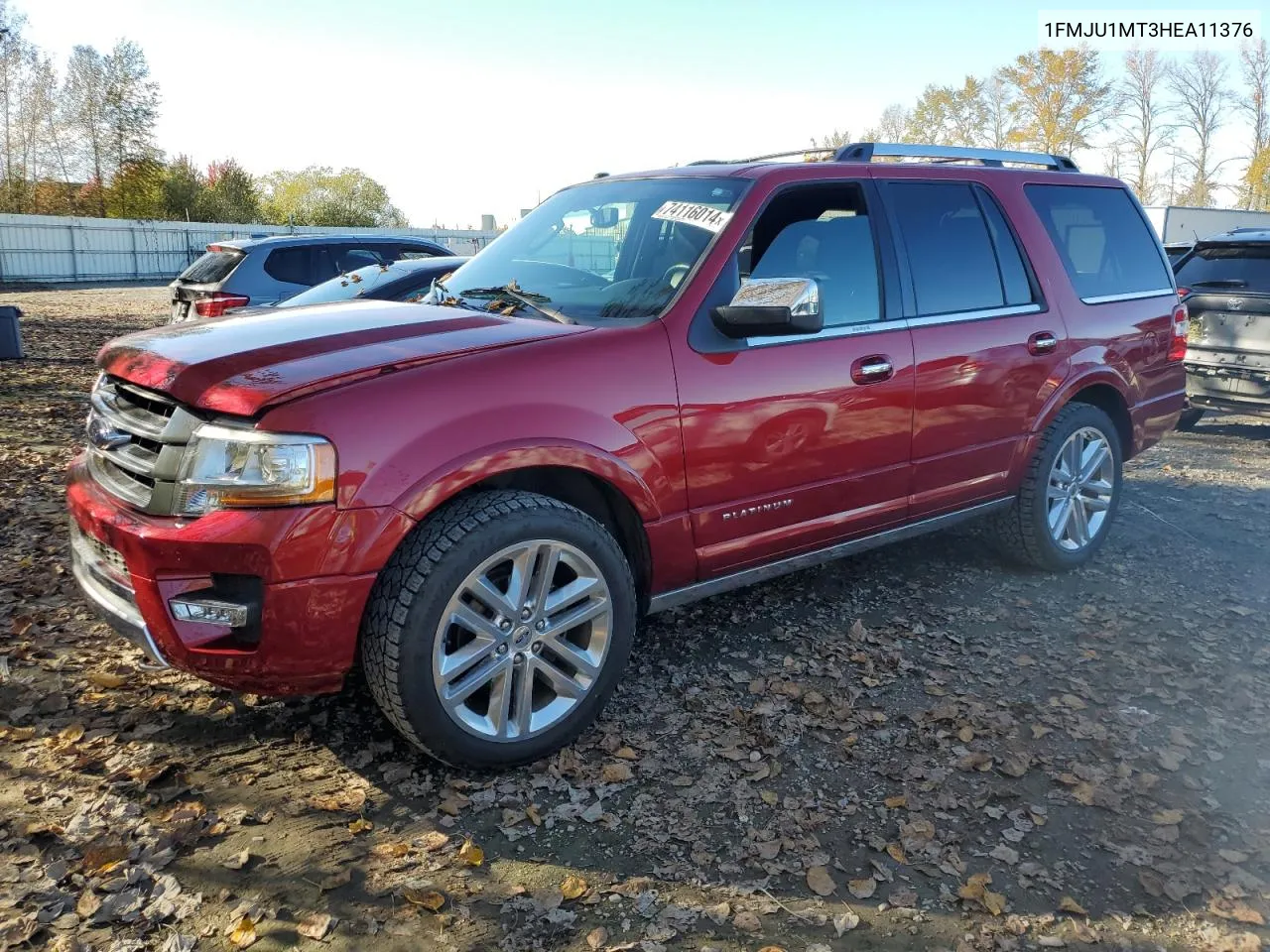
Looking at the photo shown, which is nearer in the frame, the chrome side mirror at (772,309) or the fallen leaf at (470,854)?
the fallen leaf at (470,854)

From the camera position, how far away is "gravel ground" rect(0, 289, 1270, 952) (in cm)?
263

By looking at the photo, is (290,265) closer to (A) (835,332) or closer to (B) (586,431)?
(A) (835,332)

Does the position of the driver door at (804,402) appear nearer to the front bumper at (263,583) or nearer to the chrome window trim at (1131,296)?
the front bumper at (263,583)

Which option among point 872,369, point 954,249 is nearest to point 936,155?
point 954,249

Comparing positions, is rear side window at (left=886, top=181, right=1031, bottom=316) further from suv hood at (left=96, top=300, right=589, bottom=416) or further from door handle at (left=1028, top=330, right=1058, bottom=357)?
suv hood at (left=96, top=300, right=589, bottom=416)

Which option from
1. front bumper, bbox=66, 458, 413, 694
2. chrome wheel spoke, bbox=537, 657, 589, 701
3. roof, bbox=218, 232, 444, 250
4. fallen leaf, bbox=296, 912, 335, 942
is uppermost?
roof, bbox=218, 232, 444, 250

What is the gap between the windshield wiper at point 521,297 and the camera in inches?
145

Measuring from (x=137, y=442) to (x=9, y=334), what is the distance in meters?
10.5

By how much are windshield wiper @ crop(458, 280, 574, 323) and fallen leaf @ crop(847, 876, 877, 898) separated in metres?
2.11

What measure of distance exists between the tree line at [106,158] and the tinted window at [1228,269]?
40.7 meters

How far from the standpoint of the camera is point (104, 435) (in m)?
3.26

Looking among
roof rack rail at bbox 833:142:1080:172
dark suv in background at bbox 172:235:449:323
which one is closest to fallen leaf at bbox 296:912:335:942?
roof rack rail at bbox 833:142:1080:172

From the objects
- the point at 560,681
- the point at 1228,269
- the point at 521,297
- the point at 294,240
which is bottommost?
the point at 560,681

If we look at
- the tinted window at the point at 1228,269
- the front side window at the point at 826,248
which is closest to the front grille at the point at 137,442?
the front side window at the point at 826,248
